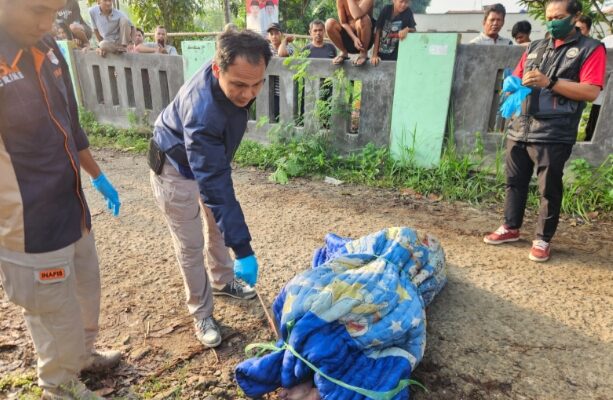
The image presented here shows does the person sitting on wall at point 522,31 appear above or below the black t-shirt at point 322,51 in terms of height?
above

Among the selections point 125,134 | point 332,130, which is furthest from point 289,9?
point 332,130

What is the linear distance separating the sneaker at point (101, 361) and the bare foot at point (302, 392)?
0.95 metres

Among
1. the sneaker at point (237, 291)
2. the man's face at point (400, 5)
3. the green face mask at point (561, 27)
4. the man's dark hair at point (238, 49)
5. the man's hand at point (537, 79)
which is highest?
the man's face at point (400, 5)

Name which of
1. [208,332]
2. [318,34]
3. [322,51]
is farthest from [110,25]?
[208,332]

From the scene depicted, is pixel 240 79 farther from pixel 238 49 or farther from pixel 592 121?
pixel 592 121

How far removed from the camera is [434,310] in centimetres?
266

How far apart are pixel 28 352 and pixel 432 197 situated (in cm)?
379

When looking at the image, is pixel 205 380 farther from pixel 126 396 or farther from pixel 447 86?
pixel 447 86

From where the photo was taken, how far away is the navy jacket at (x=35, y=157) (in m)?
1.46

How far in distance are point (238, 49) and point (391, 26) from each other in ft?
12.6

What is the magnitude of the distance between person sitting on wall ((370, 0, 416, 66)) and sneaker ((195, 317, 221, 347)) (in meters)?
3.87

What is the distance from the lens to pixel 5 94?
1.43 meters

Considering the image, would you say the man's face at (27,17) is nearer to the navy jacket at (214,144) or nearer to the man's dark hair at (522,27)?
the navy jacket at (214,144)

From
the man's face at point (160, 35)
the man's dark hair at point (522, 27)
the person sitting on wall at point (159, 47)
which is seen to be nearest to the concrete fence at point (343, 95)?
the person sitting on wall at point (159, 47)
